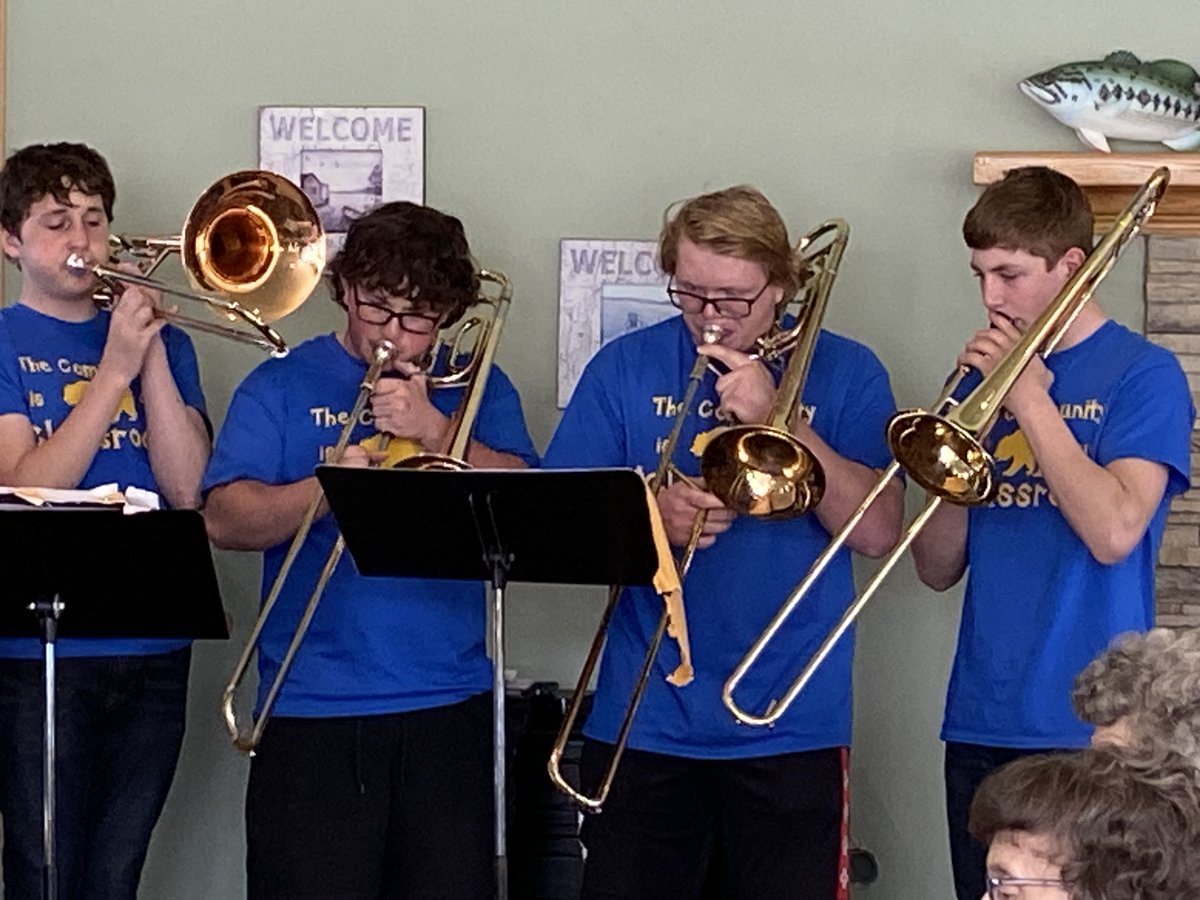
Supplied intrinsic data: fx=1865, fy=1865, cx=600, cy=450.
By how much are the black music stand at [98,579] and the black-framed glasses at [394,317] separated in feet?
1.55

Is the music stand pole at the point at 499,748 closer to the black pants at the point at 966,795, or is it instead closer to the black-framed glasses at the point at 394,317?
the black-framed glasses at the point at 394,317

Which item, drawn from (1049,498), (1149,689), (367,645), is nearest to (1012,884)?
(1149,689)

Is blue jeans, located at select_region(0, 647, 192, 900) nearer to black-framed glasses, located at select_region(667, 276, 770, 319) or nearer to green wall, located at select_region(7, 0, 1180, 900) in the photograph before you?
green wall, located at select_region(7, 0, 1180, 900)

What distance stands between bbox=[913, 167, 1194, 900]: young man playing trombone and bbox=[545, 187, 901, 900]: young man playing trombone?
189mm

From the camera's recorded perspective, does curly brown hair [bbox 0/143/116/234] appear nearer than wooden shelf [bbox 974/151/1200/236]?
Yes

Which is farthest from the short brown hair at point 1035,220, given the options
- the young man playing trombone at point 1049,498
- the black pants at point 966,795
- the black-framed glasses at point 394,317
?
the black-framed glasses at point 394,317

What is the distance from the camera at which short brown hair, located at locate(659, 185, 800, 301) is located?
2811 mm

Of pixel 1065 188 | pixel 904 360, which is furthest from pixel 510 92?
pixel 1065 188

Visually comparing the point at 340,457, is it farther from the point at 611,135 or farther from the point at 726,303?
the point at 611,135

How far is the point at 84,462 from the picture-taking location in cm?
290

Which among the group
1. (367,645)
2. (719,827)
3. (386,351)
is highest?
(386,351)

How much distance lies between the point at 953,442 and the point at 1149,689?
814 millimetres

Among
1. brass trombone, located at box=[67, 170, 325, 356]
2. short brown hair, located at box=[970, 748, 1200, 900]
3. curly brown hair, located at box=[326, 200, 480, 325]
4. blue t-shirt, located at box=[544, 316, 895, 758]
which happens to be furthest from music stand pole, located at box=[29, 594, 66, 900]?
short brown hair, located at box=[970, 748, 1200, 900]

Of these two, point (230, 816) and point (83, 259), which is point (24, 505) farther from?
point (230, 816)
